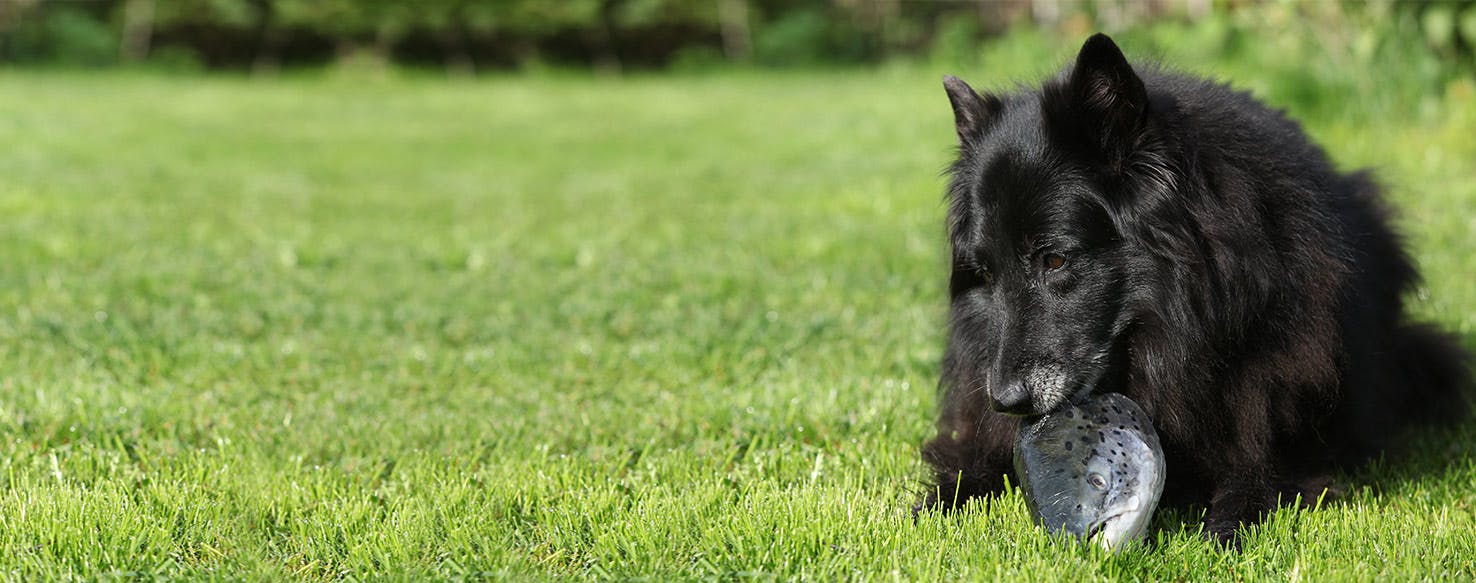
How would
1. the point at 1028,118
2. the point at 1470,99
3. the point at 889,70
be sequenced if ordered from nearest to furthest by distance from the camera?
1. the point at 1028,118
2. the point at 1470,99
3. the point at 889,70

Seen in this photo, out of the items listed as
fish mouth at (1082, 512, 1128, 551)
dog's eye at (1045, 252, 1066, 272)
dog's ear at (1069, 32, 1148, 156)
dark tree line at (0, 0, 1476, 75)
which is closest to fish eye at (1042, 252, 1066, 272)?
dog's eye at (1045, 252, 1066, 272)

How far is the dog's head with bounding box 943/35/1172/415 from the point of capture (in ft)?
9.75

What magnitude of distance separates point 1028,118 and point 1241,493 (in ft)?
3.90

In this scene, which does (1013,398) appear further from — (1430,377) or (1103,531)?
(1430,377)

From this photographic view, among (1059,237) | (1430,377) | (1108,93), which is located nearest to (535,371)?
(1059,237)

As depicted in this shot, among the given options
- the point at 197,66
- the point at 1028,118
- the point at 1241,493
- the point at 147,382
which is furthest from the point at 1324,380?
the point at 197,66

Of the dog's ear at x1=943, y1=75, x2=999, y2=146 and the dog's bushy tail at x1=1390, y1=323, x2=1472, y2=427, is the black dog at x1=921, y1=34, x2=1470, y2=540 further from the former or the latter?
the dog's bushy tail at x1=1390, y1=323, x2=1472, y2=427

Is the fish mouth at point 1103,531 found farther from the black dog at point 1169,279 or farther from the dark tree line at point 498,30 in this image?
the dark tree line at point 498,30

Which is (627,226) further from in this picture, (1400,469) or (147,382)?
(1400,469)

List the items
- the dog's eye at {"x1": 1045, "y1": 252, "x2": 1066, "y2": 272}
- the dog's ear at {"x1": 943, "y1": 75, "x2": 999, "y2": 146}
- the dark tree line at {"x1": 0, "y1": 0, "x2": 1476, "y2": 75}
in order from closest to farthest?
the dog's eye at {"x1": 1045, "y1": 252, "x2": 1066, "y2": 272}
the dog's ear at {"x1": 943, "y1": 75, "x2": 999, "y2": 146}
the dark tree line at {"x1": 0, "y1": 0, "x2": 1476, "y2": 75}

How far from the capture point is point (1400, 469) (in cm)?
365

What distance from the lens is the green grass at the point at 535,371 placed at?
121 inches

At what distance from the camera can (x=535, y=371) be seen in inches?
199

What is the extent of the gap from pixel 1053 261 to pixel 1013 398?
1.25 feet
